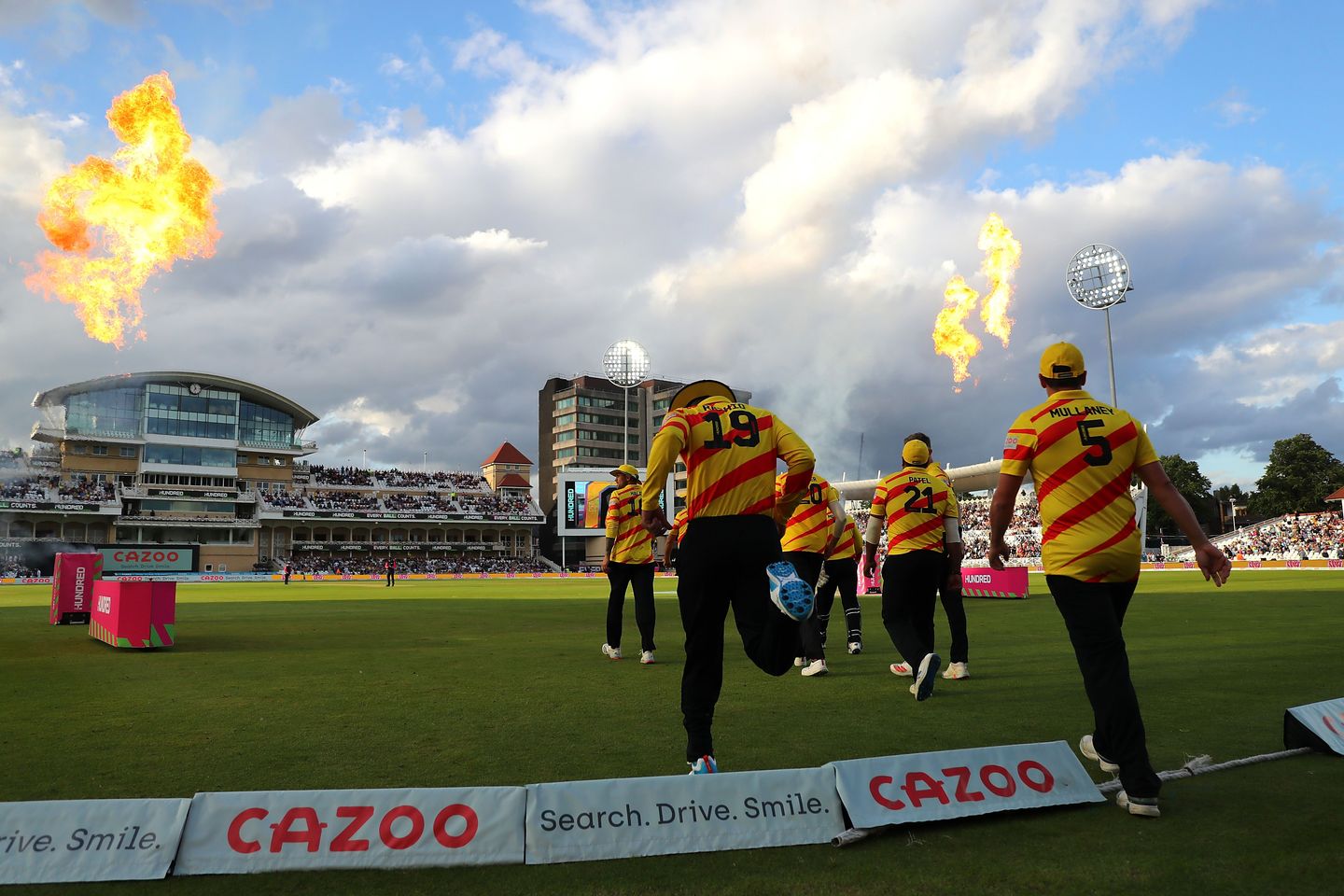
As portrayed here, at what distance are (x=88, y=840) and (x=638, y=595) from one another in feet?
20.7

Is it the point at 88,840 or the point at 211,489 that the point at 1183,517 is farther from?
the point at 211,489

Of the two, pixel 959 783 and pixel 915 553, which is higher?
pixel 915 553

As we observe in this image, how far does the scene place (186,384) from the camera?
3059 inches

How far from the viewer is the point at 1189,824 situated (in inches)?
136

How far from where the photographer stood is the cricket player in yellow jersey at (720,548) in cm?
429

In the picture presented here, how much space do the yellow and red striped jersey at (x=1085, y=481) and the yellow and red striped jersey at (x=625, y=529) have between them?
5338mm

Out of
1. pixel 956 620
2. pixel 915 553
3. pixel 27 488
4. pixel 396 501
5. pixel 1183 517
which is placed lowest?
pixel 956 620

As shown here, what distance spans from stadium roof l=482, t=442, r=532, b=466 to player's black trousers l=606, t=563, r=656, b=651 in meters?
97.8

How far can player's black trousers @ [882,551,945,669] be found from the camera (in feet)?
22.5

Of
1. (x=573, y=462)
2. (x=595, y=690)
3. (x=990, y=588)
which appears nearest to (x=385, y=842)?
(x=595, y=690)

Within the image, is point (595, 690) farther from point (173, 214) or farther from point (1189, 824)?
point (173, 214)

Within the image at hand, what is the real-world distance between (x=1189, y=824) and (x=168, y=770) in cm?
485

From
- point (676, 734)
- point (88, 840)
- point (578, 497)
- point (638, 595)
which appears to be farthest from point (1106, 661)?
point (578, 497)

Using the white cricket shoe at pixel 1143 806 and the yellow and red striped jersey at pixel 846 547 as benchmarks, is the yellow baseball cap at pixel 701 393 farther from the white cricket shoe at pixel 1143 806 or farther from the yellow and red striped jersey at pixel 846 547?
the yellow and red striped jersey at pixel 846 547
